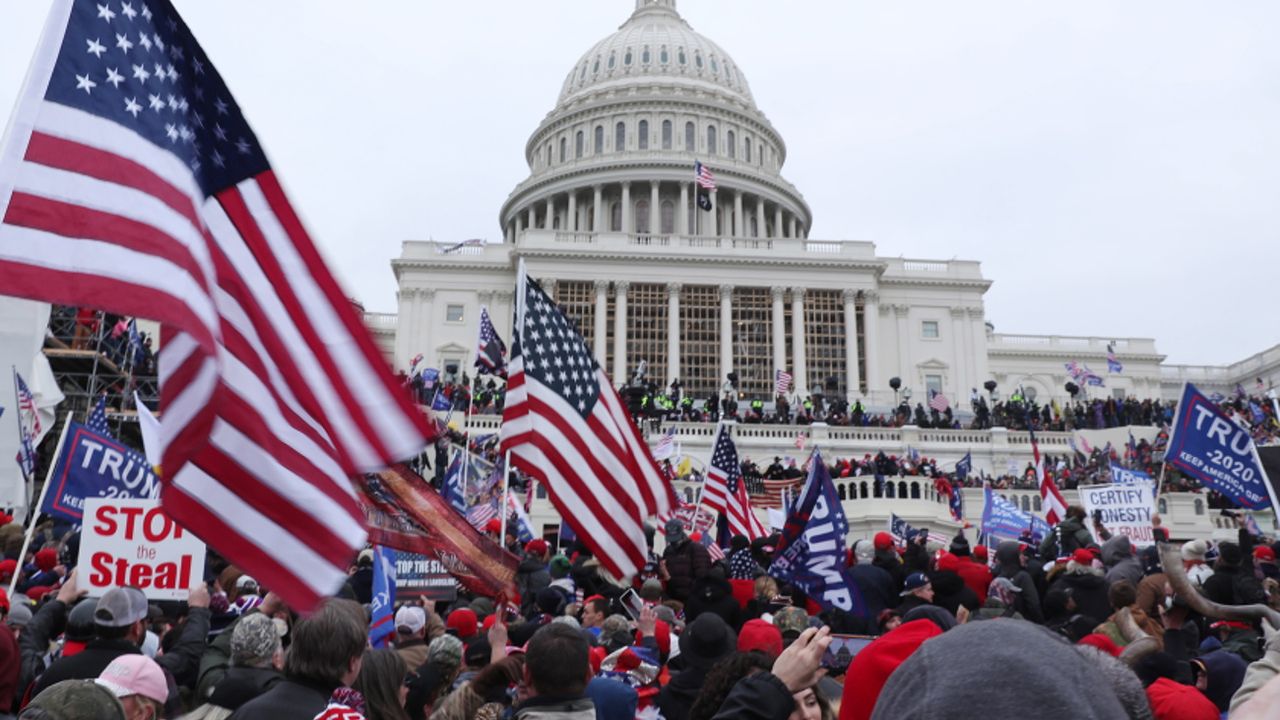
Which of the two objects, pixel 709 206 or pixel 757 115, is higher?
pixel 757 115

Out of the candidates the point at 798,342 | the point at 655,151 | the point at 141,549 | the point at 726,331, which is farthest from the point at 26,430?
the point at 655,151

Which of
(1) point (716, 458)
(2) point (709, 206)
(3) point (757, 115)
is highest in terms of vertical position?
(3) point (757, 115)

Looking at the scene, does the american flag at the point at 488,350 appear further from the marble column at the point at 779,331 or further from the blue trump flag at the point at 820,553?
the marble column at the point at 779,331

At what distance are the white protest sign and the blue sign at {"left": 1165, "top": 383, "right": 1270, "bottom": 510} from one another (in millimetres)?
2649

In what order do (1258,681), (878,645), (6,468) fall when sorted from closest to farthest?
(878,645)
(1258,681)
(6,468)

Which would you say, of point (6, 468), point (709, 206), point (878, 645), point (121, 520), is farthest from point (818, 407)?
point (878, 645)

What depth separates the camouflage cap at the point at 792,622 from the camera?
586 cm

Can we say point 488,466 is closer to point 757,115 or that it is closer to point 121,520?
point 121,520

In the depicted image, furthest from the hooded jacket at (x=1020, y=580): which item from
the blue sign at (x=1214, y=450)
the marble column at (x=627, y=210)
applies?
the marble column at (x=627, y=210)

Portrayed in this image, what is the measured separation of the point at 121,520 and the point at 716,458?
8650 millimetres

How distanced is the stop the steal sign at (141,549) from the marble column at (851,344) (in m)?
49.5

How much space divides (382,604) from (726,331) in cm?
5032

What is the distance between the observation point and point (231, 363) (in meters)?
4.11

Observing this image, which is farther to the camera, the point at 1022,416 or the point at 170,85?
the point at 1022,416
